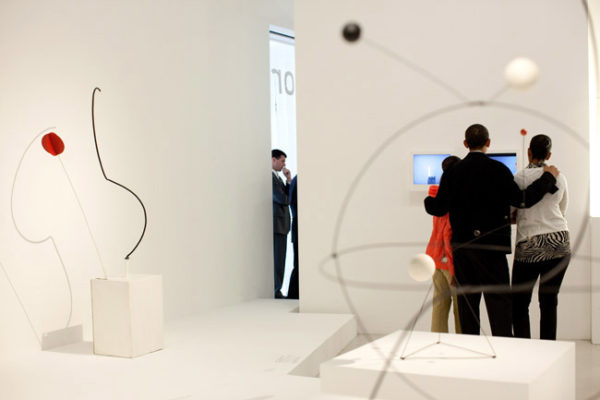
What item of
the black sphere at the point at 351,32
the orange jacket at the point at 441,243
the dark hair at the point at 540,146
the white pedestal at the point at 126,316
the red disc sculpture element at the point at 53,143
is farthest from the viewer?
the red disc sculpture element at the point at 53,143

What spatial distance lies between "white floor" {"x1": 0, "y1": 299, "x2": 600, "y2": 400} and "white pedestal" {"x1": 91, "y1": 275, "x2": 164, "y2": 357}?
3.8 inches

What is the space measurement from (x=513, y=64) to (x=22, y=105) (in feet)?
13.9

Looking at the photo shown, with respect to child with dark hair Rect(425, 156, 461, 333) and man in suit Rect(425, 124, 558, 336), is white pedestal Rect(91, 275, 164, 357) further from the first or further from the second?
man in suit Rect(425, 124, 558, 336)

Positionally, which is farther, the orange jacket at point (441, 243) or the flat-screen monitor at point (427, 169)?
the flat-screen monitor at point (427, 169)

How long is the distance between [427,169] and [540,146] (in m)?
2.15

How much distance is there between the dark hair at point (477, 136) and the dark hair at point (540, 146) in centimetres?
35

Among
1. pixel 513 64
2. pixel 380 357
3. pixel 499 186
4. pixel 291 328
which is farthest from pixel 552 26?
pixel 513 64

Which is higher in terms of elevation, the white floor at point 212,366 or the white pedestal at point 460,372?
the white pedestal at point 460,372

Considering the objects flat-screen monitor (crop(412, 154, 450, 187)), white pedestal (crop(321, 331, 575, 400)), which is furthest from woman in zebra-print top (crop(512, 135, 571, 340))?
flat-screen monitor (crop(412, 154, 450, 187))

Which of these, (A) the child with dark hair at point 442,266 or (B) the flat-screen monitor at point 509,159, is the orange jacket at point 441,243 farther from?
(B) the flat-screen monitor at point 509,159

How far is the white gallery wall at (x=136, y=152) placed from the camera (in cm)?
514

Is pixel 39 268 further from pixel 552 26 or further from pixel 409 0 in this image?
pixel 552 26

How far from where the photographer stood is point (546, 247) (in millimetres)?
4246

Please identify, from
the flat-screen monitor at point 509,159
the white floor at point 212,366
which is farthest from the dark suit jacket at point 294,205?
the flat-screen monitor at point 509,159
